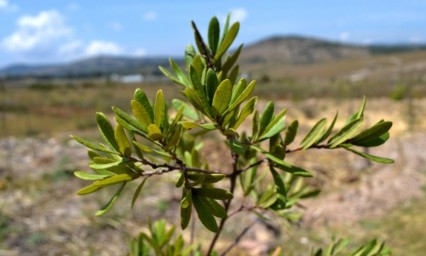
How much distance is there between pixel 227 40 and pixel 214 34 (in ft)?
0.11

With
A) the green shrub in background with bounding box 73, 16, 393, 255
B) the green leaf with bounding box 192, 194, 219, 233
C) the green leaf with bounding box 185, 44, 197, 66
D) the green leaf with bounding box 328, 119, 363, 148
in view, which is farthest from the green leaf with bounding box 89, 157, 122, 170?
A: the green leaf with bounding box 328, 119, 363, 148

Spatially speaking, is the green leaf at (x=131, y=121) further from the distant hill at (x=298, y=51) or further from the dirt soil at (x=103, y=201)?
the distant hill at (x=298, y=51)

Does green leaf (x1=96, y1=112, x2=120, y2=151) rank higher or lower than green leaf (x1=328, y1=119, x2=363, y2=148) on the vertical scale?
higher

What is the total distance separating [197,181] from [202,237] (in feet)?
8.55

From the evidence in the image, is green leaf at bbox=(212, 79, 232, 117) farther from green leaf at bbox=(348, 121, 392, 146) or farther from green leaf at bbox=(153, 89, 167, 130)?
green leaf at bbox=(348, 121, 392, 146)

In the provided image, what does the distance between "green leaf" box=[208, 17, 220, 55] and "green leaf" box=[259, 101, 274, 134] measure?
132mm

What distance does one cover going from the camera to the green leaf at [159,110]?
524mm

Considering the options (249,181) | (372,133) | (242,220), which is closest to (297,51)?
(242,220)

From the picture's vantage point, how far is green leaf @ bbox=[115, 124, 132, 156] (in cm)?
58

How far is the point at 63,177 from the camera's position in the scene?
4.43m

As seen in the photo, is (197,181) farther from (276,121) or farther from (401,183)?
(401,183)

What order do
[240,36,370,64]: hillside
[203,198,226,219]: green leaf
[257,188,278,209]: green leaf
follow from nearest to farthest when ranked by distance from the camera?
[203,198,226,219]: green leaf
[257,188,278,209]: green leaf
[240,36,370,64]: hillside

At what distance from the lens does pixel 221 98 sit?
21.1 inches

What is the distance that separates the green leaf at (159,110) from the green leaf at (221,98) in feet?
0.19
